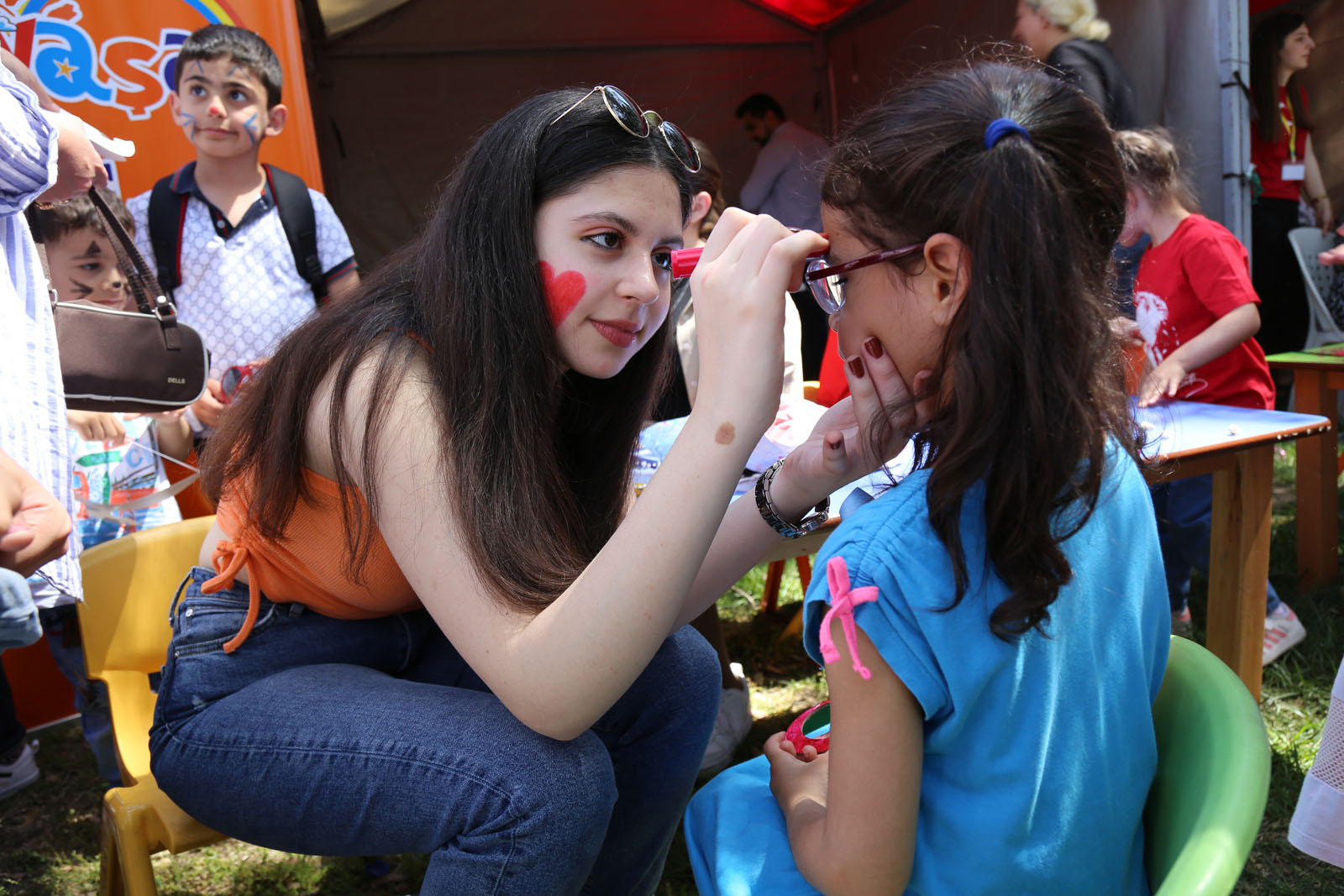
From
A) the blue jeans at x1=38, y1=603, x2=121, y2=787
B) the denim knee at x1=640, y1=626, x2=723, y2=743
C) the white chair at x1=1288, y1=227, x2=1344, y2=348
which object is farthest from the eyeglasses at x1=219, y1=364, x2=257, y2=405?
the white chair at x1=1288, y1=227, x2=1344, y2=348

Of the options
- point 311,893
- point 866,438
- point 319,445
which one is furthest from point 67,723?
point 866,438

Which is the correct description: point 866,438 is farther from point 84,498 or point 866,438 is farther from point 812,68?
point 812,68

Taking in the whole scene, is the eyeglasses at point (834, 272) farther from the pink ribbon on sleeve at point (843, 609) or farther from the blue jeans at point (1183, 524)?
the blue jeans at point (1183, 524)

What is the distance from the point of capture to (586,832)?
1.10 m

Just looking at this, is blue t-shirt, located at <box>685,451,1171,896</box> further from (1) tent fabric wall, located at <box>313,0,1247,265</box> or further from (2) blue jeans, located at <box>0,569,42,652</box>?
(1) tent fabric wall, located at <box>313,0,1247,265</box>

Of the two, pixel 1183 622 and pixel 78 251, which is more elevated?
pixel 78 251

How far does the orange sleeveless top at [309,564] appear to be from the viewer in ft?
4.22

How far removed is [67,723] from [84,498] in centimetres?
93

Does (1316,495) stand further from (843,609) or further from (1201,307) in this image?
(843,609)

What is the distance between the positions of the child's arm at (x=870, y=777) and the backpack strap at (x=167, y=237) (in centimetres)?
234

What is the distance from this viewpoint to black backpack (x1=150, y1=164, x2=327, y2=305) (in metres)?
2.56

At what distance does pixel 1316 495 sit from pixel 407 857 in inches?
113

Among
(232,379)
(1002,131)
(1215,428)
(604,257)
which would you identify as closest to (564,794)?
(604,257)

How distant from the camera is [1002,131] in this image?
825 mm
